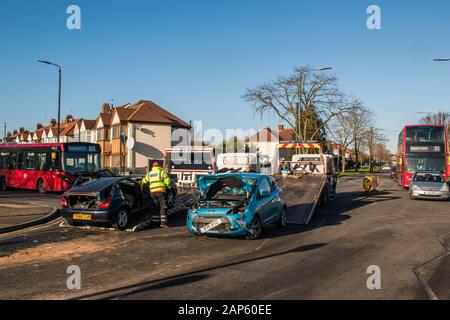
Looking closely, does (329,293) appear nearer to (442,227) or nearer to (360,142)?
(442,227)

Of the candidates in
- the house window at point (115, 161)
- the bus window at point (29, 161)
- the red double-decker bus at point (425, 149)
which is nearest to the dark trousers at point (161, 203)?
the bus window at point (29, 161)

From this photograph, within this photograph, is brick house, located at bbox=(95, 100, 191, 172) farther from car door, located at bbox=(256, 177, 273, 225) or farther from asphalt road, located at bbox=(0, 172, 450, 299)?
asphalt road, located at bbox=(0, 172, 450, 299)

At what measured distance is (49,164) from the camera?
72.3 ft

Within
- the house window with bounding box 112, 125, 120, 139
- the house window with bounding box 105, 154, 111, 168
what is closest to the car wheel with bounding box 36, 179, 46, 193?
the house window with bounding box 112, 125, 120, 139

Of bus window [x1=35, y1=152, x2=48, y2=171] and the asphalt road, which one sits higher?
bus window [x1=35, y1=152, x2=48, y2=171]

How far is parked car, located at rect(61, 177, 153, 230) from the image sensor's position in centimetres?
1115

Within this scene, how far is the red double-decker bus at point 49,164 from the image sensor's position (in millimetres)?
21547

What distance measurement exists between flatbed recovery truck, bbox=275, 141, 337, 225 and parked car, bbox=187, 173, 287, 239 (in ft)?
5.56

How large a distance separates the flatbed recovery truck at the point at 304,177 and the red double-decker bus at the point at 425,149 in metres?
8.96

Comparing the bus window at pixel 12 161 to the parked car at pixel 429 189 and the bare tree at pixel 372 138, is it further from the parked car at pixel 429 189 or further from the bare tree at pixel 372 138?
the bare tree at pixel 372 138

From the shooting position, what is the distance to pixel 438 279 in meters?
6.80

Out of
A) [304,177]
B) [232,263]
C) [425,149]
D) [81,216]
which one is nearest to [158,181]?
[81,216]

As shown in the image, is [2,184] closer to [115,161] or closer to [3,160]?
[3,160]

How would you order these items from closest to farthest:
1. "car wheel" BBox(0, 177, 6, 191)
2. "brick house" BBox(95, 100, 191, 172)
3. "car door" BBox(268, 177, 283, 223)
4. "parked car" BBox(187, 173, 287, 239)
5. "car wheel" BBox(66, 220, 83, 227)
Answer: "parked car" BBox(187, 173, 287, 239), "car door" BBox(268, 177, 283, 223), "car wheel" BBox(66, 220, 83, 227), "car wheel" BBox(0, 177, 6, 191), "brick house" BBox(95, 100, 191, 172)
